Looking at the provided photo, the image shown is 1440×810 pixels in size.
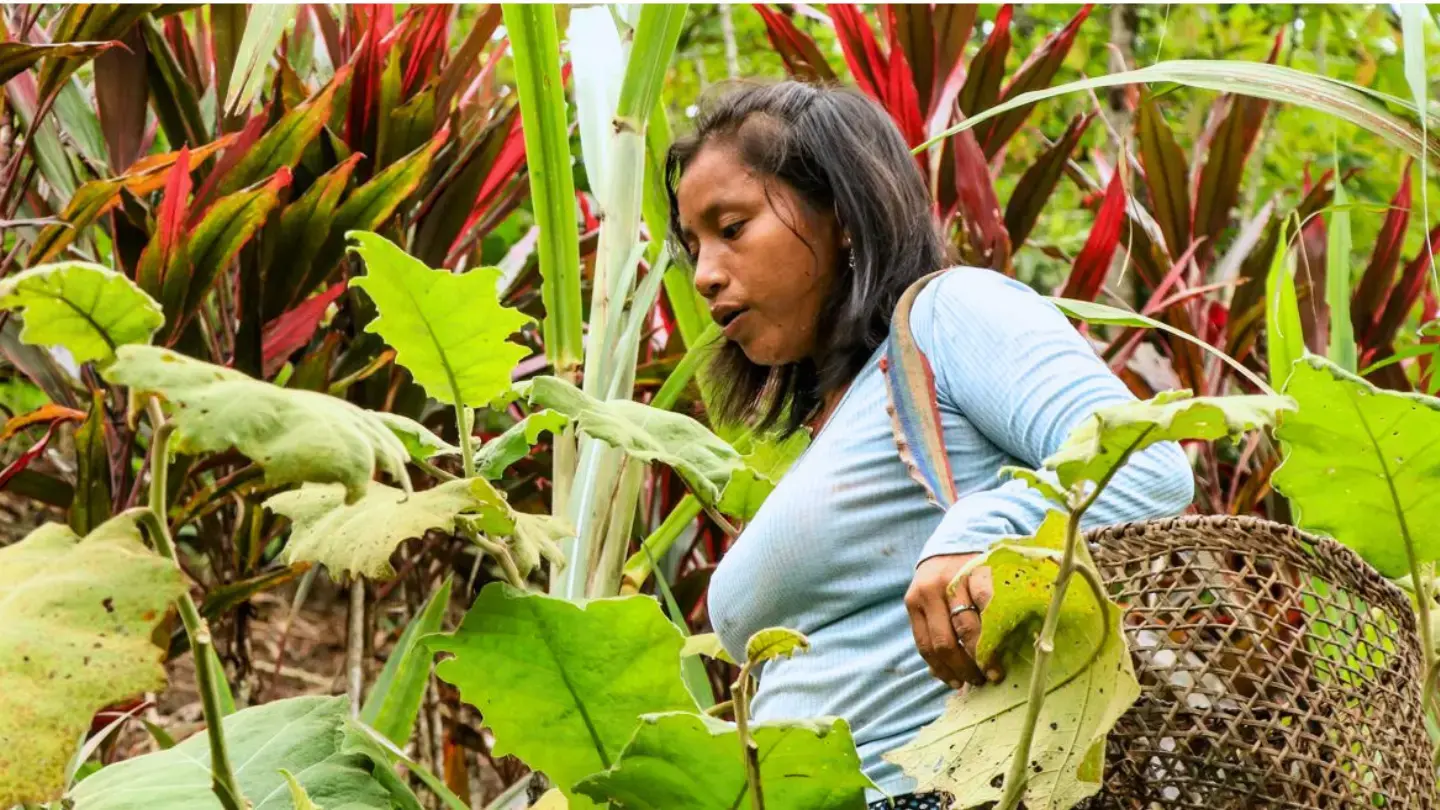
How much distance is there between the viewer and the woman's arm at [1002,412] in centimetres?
83

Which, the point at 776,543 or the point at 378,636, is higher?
the point at 776,543

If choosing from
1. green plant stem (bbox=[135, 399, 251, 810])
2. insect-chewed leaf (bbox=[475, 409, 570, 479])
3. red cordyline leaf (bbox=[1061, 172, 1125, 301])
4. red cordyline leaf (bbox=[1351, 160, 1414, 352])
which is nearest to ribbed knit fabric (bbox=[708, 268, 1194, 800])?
insect-chewed leaf (bbox=[475, 409, 570, 479])

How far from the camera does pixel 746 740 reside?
2.30ft

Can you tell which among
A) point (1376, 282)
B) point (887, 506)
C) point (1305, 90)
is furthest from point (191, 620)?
point (1376, 282)

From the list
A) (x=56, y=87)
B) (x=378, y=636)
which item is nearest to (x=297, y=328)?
(x=56, y=87)

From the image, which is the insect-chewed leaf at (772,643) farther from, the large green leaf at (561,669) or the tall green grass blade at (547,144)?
the tall green grass blade at (547,144)

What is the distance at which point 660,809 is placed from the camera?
77 centimetres

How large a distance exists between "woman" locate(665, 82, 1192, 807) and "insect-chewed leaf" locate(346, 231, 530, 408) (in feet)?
0.87

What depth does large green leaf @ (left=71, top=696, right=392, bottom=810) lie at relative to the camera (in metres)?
0.84

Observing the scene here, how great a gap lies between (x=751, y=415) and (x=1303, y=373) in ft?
2.98

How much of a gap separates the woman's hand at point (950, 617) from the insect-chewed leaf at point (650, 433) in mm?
173

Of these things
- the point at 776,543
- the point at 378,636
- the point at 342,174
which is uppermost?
the point at 342,174

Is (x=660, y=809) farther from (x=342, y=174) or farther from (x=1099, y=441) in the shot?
(x=342, y=174)

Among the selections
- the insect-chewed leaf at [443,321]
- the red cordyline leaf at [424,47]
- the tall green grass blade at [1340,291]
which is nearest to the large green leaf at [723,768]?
the insect-chewed leaf at [443,321]
